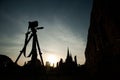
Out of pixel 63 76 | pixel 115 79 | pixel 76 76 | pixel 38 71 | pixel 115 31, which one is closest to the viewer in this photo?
pixel 115 79

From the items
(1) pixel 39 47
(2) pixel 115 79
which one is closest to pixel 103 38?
(2) pixel 115 79

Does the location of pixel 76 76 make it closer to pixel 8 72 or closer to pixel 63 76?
pixel 63 76

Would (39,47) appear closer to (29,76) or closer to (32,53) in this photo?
(32,53)

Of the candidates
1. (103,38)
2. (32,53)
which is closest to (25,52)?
(32,53)

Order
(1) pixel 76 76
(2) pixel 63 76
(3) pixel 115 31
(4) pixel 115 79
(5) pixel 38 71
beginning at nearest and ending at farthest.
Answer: (4) pixel 115 79
(3) pixel 115 31
(5) pixel 38 71
(2) pixel 63 76
(1) pixel 76 76

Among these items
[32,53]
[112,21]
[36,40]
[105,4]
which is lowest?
[32,53]

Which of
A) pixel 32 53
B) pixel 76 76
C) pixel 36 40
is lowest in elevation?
pixel 76 76

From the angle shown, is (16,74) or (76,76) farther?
(76,76)

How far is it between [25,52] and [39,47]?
765 mm

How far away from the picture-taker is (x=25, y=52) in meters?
6.26

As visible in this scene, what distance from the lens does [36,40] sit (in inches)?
Answer: 254

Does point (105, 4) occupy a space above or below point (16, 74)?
above

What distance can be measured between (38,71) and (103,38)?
4.61 meters

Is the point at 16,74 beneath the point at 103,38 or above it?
beneath
